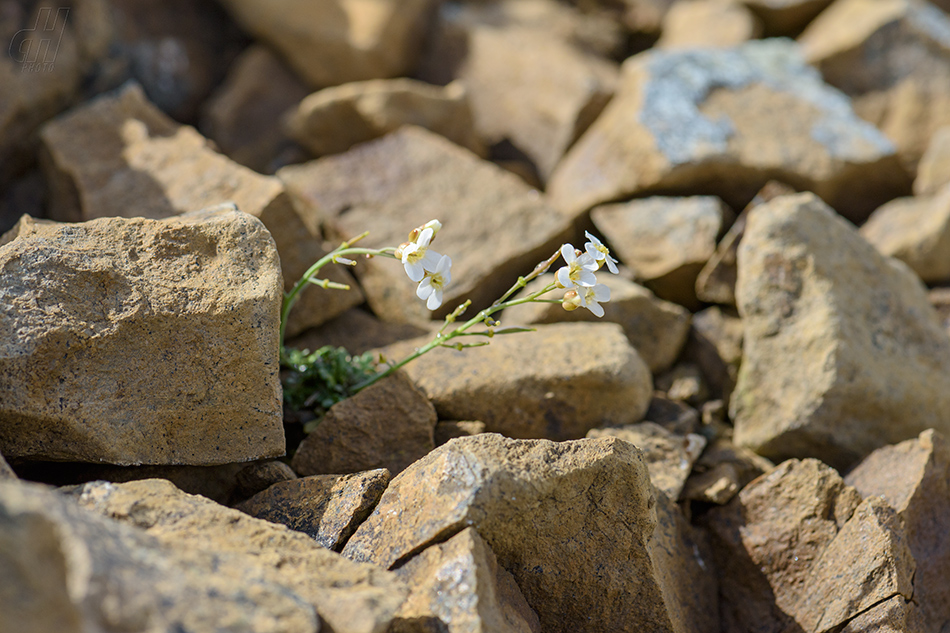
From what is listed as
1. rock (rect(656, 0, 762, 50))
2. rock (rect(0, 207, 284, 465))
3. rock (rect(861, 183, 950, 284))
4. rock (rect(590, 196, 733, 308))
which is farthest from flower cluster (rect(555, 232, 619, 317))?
rock (rect(656, 0, 762, 50))

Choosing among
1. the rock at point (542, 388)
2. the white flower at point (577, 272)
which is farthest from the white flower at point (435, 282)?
the rock at point (542, 388)

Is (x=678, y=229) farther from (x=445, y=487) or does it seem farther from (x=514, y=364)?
(x=445, y=487)

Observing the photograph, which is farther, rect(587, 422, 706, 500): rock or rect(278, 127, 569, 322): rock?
rect(278, 127, 569, 322): rock

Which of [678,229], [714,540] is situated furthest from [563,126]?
[714,540]

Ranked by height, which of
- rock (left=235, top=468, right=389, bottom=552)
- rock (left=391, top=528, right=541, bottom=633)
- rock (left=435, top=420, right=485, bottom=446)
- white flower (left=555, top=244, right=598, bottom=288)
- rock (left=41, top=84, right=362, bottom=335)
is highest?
white flower (left=555, top=244, right=598, bottom=288)

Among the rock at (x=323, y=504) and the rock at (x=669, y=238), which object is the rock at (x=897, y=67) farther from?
the rock at (x=323, y=504)

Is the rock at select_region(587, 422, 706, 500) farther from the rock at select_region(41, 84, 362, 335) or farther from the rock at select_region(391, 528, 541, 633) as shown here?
the rock at select_region(41, 84, 362, 335)
